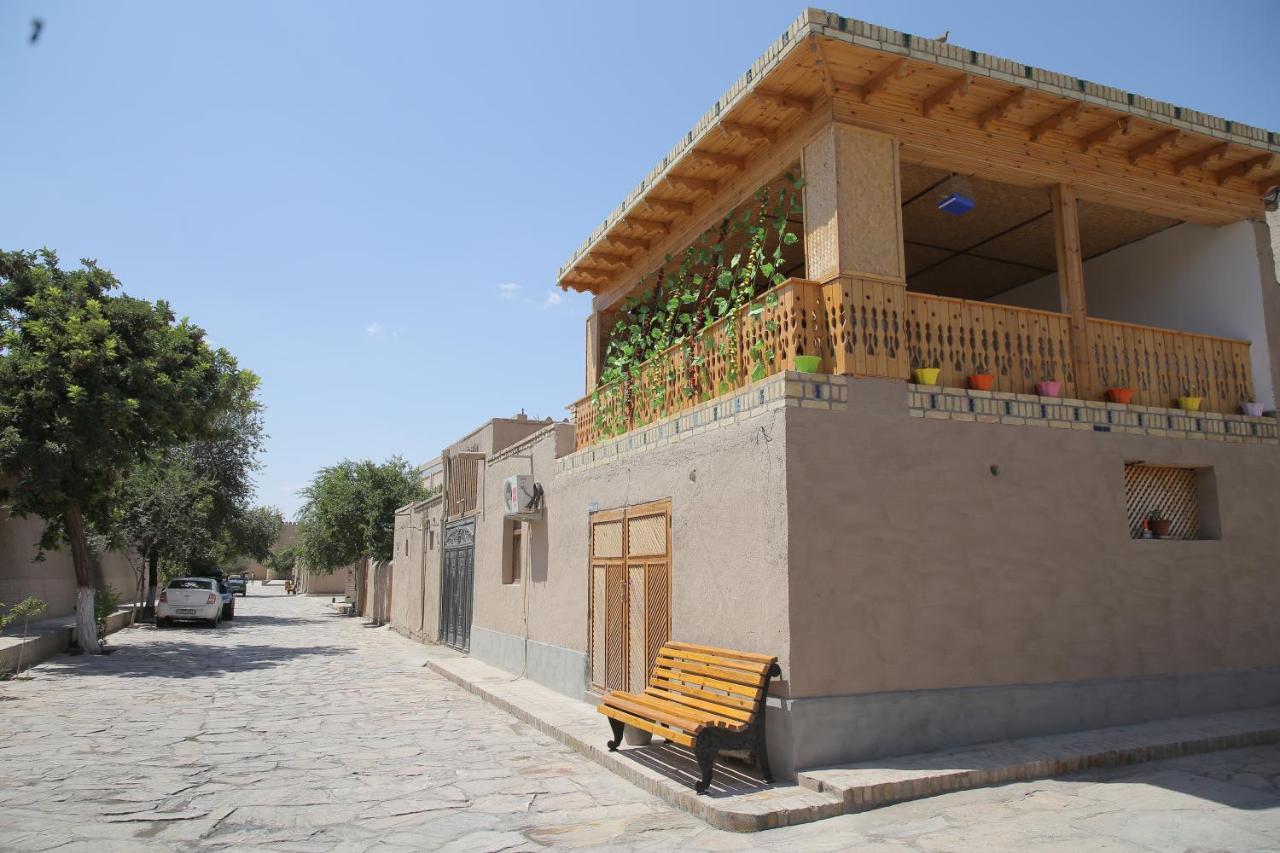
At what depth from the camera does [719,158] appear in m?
9.02

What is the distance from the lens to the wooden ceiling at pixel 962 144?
24.6ft

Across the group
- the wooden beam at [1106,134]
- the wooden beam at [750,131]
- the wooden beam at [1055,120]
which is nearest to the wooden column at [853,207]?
the wooden beam at [750,131]

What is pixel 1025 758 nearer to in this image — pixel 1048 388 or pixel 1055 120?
pixel 1048 388

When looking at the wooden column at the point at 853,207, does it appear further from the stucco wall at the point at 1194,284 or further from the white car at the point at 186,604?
the white car at the point at 186,604

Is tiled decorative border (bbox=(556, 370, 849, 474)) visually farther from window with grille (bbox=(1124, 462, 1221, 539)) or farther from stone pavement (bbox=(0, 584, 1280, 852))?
window with grille (bbox=(1124, 462, 1221, 539))

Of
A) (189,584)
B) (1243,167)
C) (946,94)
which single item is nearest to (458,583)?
(189,584)

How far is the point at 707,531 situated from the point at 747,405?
1301 mm

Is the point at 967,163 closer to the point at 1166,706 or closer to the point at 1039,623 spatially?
the point at 1039,623

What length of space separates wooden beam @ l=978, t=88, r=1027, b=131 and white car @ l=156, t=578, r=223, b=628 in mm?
24646

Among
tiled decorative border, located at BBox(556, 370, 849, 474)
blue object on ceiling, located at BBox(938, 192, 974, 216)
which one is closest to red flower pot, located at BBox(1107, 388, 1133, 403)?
blue object on ceiling, located at BBox(938, 192, 974, 216)

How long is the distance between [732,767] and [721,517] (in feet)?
6.81

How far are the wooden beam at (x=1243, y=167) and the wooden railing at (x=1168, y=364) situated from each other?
70.3 inches

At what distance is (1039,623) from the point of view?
746cm

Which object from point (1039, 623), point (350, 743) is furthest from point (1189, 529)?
point (350, 743)
